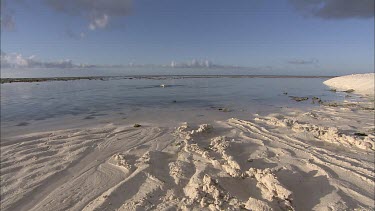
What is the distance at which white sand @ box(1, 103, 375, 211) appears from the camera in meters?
5.76

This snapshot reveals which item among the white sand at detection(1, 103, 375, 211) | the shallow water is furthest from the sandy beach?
the shallow water

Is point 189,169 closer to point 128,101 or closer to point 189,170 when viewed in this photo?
point 189,170

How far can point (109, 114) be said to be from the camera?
16891 mm

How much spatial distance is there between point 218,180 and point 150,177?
1781mm

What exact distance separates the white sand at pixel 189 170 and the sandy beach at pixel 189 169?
0.08 ft

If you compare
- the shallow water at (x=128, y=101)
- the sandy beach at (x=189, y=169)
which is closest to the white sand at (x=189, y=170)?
the sandy beach at (x=189, y=169)

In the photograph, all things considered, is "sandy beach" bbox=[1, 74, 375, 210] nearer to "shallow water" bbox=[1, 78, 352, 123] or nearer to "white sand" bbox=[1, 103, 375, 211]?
"white sand" bbox=[1, 103, 375, 211]

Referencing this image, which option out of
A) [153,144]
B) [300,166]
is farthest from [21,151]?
[300,166]

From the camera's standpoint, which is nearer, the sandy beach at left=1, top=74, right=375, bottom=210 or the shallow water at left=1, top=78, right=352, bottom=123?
the sandy beach at left=1, top=74, right=375, bottom=210

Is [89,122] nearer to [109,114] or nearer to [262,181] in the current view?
[109,114]

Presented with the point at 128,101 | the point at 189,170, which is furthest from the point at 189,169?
the point at 128,101

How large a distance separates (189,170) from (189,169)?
6cm

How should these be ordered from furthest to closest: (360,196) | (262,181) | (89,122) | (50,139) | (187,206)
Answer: (89,122) < (50,139) < (262,181) < (360,196) < (187,206)

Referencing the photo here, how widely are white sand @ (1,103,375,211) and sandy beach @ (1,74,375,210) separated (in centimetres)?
2
